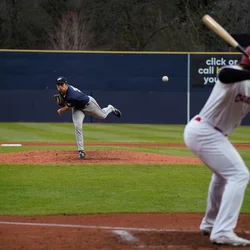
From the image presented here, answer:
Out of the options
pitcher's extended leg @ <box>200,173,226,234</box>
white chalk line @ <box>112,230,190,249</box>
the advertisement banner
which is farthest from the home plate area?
the advertisement banner

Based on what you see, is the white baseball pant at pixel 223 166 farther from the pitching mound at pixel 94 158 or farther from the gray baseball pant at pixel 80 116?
the gray baseball pant at pixel 80 116

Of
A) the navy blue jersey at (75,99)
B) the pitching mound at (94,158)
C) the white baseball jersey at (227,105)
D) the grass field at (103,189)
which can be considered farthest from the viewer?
the navy blue jersey at (75,99)

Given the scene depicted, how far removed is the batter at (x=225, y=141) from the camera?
6.77 metres

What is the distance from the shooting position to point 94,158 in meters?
15.8

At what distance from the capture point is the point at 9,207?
9.73 m

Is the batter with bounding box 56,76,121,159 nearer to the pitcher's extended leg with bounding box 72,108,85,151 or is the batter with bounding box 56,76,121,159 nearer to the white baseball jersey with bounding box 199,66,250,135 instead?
the pitcher's extended leg with bounding box 72,108,85,151

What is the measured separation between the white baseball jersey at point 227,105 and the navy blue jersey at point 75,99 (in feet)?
27.5

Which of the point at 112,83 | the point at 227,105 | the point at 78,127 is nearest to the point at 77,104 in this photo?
the point at 78,127

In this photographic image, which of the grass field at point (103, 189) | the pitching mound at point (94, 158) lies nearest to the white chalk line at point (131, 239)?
the grass field at point (103, 189)

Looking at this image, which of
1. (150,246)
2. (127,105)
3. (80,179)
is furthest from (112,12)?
(150,246)

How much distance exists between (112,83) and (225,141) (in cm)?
2256

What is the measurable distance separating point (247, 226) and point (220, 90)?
2.08m

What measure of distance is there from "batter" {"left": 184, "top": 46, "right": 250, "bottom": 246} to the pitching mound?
7.98 m

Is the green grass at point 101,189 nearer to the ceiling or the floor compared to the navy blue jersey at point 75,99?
nearer to the floor
